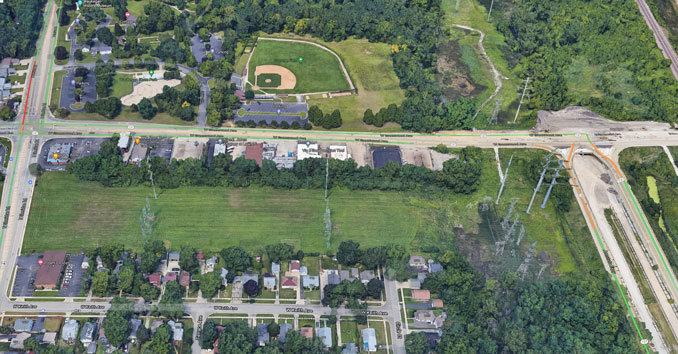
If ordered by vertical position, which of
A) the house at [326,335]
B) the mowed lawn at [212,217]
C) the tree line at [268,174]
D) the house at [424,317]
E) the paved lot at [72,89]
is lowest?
the house at [326,335]

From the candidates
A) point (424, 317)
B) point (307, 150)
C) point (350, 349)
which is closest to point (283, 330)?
point (350, 349)

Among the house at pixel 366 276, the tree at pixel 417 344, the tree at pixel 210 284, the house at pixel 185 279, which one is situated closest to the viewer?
the tree at pixel 417 344

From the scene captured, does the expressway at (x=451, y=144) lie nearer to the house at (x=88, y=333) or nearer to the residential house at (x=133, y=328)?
the house at (x=88, y=333)

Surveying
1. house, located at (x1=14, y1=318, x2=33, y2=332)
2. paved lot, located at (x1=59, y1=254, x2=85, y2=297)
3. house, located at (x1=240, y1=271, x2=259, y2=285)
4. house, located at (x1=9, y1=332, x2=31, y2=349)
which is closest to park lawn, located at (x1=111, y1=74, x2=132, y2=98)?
paved lot, located at (x1=59, y1=254, x2=85, y2=297)

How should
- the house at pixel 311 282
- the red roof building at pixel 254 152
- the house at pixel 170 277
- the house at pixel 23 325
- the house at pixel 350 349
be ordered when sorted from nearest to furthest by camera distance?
1. the house at pixel 350 349
2. the house at pixel 23 325
3. the house at pixel 170 277
4. the house at pixel 311 282
5. the red roof building at pixel 254 152

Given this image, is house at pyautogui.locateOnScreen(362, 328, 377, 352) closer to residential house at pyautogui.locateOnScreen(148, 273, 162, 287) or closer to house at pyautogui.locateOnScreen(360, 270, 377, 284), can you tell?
house at pyautogui.locateOnScreen(360, 270, 377, 284)

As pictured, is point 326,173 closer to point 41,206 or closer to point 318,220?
point 318,220

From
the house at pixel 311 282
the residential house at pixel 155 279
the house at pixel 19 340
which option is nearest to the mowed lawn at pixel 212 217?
the house at pixel 311 282

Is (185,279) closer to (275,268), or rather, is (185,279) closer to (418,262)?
(275,268)
